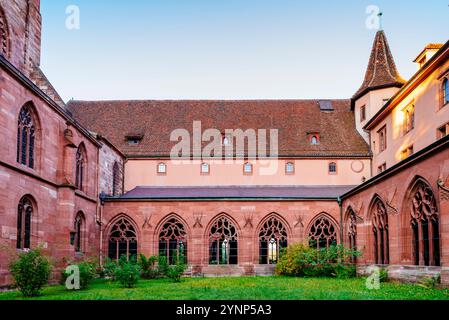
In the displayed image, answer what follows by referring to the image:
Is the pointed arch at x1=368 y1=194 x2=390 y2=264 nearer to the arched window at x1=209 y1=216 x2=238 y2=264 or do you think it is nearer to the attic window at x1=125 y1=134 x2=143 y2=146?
the arched window at x1=209 y1=216 x2=238 y2=264

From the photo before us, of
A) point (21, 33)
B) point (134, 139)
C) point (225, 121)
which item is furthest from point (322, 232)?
point (21, 33)

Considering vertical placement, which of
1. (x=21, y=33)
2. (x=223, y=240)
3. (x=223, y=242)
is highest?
(x=21, y=33)

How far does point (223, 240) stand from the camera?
2942 centimetres

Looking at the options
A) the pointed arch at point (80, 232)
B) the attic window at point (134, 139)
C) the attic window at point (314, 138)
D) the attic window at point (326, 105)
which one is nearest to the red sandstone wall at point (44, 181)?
the pointed arch at point (80, 232)

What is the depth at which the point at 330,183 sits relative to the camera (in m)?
33.6

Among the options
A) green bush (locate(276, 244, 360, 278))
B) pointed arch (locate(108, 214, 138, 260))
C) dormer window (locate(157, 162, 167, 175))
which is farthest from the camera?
dormer window (locate(157, 162, 167, 175))

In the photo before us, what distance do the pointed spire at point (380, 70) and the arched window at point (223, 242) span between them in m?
12.0

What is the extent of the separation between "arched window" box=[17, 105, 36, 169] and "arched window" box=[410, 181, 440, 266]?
1387 cm

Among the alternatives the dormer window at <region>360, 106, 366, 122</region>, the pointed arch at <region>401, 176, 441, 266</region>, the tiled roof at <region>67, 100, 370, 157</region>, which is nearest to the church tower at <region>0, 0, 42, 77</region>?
the tiled roof at <region>67, 100, 370, 157</region>

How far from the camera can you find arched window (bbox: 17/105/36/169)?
20.2 meters

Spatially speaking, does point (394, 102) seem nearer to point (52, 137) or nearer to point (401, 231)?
point (401, 231)

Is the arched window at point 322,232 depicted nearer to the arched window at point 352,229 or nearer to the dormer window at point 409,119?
the arched window at point 352,229

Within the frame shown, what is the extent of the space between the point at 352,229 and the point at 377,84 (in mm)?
10027

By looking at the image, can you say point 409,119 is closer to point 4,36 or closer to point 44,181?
point 44,181
